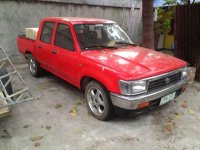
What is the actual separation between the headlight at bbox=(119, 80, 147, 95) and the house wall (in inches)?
227

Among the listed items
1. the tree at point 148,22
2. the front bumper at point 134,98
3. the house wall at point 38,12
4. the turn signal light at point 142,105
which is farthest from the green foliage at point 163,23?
the turn signal light at point 142,105

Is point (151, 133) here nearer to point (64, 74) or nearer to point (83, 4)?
point (64, 74)

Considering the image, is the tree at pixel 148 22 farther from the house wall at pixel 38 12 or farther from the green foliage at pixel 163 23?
the green foliage at pixel 163 23

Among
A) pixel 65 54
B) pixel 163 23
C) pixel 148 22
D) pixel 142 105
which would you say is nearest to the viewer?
pixel 142 105

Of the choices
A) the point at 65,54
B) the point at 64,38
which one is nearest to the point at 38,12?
the point at 64,38

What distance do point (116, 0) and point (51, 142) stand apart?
8.43 metres

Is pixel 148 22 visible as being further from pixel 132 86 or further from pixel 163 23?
pixel 163 23

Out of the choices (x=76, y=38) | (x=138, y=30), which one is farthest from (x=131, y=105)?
(x=138, y=30)

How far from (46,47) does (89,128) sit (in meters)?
2.53

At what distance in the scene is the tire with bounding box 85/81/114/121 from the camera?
12.7 ft

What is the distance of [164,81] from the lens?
3.88m

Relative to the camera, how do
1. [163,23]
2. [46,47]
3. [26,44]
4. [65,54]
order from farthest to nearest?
[163,23]
[26,44]
[46,47]
[65,54]

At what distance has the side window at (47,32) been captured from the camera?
18.0ft

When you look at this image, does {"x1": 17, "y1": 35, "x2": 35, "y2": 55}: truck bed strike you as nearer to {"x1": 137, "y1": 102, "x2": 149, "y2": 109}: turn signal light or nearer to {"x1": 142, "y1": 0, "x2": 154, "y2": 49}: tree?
{"x1": 142, "y1": 0, "x2": 154, "y2": 49}: tree
